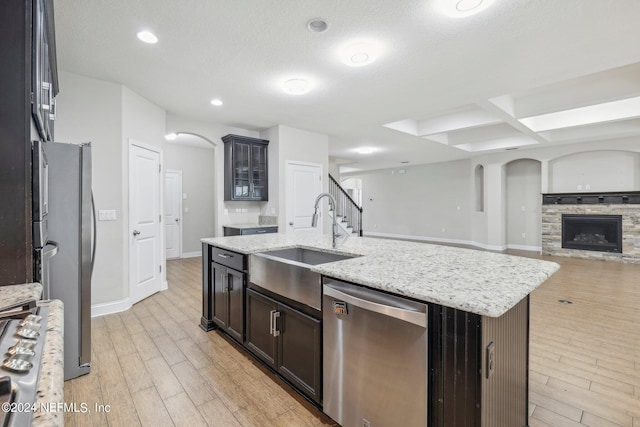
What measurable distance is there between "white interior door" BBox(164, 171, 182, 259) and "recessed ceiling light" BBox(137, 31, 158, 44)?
470 centimetres

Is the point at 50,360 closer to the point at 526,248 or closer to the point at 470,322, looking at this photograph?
the point at 470,322

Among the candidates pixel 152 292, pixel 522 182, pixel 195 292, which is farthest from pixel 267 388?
pixel 522 182

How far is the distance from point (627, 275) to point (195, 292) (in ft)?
23.5

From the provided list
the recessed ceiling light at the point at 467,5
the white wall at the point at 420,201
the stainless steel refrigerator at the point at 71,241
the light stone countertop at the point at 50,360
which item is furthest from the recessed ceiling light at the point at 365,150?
the light stone countertop at the point at 50,360

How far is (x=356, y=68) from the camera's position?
10.2 ft

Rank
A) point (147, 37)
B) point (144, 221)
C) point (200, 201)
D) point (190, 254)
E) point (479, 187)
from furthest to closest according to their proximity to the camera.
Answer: point (479, 187) < point (200, 201) < point (190, 254) < point (144, 221) < point (147, 37)

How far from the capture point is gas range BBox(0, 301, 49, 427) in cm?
45

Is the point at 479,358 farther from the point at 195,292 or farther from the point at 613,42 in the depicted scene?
the point at 195,292

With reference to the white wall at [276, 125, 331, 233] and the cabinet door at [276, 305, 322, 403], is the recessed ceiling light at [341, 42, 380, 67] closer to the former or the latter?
the cabinet door at [276, 305, 322, 403]

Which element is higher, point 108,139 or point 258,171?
point 108,139

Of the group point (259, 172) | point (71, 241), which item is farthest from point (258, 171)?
point (71, 241)

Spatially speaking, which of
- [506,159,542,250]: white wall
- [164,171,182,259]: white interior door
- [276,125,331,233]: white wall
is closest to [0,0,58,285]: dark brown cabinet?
[276,125,331,233]: white wall

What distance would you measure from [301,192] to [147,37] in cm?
345

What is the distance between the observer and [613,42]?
2.61m
